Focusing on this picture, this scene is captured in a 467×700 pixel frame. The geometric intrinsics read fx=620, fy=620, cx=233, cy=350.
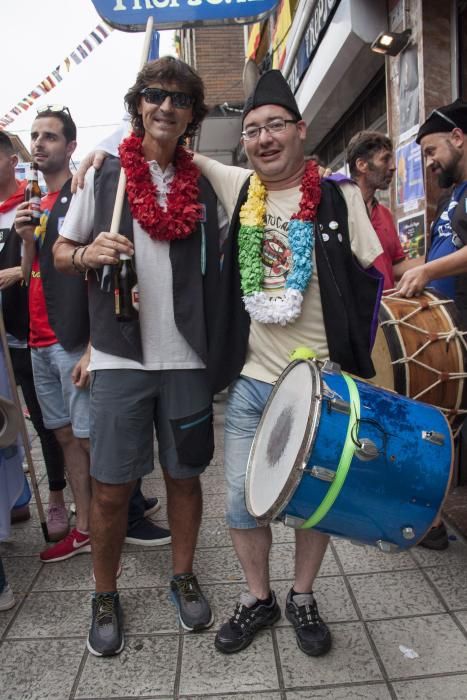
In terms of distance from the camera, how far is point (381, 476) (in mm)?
1827

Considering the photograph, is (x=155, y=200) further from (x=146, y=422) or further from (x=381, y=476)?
(x=381, y=476)

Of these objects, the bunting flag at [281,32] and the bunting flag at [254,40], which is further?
the bunting flag at [254,40]

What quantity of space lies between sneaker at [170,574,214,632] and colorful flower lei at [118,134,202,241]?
1393mm

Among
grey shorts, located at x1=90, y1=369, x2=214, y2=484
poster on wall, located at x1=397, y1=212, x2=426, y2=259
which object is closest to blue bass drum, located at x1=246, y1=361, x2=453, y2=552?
grey shorts, located at x1=90, y1=369, x2=214, y2=484

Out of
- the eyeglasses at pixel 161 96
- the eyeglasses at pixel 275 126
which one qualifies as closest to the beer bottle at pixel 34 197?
the eyeglasses at pixel 161 96

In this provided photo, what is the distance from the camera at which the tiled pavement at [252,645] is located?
6.92 feet

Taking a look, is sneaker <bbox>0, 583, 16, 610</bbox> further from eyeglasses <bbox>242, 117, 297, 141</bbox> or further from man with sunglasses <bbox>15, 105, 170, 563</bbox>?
→ eyeglasses <bbox>242, 117, 297, 141</bbox>

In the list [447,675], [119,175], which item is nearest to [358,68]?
[119,175]

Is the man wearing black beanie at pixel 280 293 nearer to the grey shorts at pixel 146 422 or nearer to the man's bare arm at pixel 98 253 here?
the grey shorts at pixel 146 422

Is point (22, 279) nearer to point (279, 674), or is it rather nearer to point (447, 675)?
point (279, 674)

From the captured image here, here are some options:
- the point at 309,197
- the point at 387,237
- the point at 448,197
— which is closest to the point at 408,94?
the point at 387,237

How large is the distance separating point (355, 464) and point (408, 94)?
13.8 feet

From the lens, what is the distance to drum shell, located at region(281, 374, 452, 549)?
5.94 feet

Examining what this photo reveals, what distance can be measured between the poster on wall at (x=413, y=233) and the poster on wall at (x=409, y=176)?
0.10 metres
